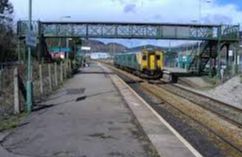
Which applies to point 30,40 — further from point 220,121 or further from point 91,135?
point 91,135

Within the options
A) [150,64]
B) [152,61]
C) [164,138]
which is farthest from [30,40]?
[152,61]

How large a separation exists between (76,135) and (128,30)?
70089 millimetres

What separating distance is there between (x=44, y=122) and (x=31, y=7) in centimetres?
618

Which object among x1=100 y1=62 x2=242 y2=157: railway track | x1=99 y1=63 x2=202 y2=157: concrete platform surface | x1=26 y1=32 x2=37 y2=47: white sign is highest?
x1=26 y1=32 x2=37 y2=47: white sign

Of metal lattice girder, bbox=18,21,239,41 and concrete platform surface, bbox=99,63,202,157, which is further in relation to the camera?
metal lattice girder, bbox=18,21,239,41

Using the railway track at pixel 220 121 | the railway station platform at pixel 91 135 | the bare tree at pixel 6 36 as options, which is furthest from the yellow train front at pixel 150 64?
the railway station platform at pixel 91 135

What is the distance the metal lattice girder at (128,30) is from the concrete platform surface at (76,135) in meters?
59.3

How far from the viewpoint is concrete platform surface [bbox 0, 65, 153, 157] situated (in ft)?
43.4

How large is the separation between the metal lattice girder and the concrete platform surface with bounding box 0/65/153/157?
59285 millimetres

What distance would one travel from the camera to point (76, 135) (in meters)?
15.8

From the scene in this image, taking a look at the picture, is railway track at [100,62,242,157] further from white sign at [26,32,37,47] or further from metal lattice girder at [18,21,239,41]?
metal lattice girder at [18,21,239,41]

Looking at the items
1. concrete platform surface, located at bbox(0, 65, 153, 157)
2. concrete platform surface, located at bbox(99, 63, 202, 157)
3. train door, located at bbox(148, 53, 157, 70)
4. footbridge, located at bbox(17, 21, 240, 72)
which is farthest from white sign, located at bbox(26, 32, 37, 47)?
footbridge, located at bbox(17, 21, 240, 72)

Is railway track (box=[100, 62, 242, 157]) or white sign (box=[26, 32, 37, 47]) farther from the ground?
white sign (box=[26, 32, 37, 47])


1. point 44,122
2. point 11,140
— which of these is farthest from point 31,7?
point 11,140
